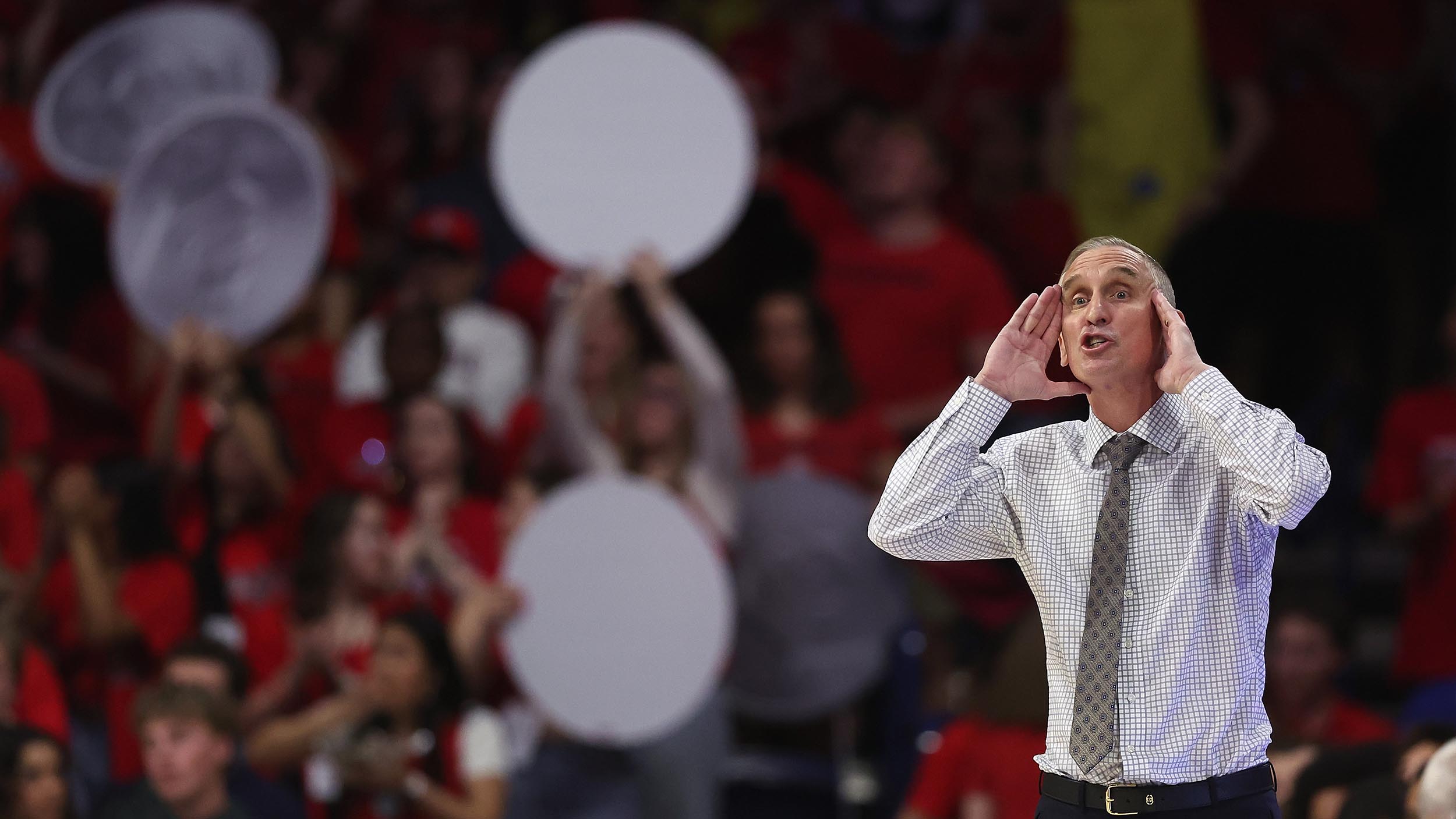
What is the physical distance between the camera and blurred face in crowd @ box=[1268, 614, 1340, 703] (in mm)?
4617

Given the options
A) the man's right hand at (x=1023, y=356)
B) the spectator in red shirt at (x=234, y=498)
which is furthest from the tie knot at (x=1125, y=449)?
the spectator in red shirt at (x=234, y=498)

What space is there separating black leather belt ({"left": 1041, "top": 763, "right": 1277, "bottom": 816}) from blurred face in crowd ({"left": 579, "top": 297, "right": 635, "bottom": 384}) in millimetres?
3193

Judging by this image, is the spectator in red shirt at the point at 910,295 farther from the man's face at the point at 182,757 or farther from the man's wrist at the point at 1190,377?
the man's wrist at the point at 1190,377

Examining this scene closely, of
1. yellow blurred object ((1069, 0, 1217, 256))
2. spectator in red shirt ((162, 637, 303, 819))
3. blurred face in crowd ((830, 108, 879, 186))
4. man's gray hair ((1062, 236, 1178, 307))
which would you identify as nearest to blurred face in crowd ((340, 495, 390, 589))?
spectator in red shirt ((162, 637, 303, 819))

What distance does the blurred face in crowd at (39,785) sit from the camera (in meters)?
4.19

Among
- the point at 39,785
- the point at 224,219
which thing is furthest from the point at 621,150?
the point at 39,785

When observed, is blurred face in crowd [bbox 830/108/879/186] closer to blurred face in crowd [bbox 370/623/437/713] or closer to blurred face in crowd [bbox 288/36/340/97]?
blurred face in crowd [bbox 288/36/340/97]

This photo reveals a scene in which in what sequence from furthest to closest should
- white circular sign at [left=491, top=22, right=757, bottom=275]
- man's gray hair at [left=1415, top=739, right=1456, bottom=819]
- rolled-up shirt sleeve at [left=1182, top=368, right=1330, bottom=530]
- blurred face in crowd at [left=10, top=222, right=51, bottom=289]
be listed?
blurred face in crowd at [left=10, top=222, right=51, bottom=289] → white circular sign at [left=491, top=22, right=757, bottom=275] → man's gray hair at [left=1415, top=739, right=1456, bottom=819] → rolled-up shirt sleeve at [left=1182, top=368, right=1330, bottom=530]

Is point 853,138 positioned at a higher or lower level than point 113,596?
higher

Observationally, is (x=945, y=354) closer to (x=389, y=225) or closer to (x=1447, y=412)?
(x=1447, y=412)

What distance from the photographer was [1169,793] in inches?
97.4

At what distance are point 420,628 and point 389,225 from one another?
2411mm

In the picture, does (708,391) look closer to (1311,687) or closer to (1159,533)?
(1311,687)

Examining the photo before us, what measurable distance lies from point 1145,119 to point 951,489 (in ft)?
13.2
